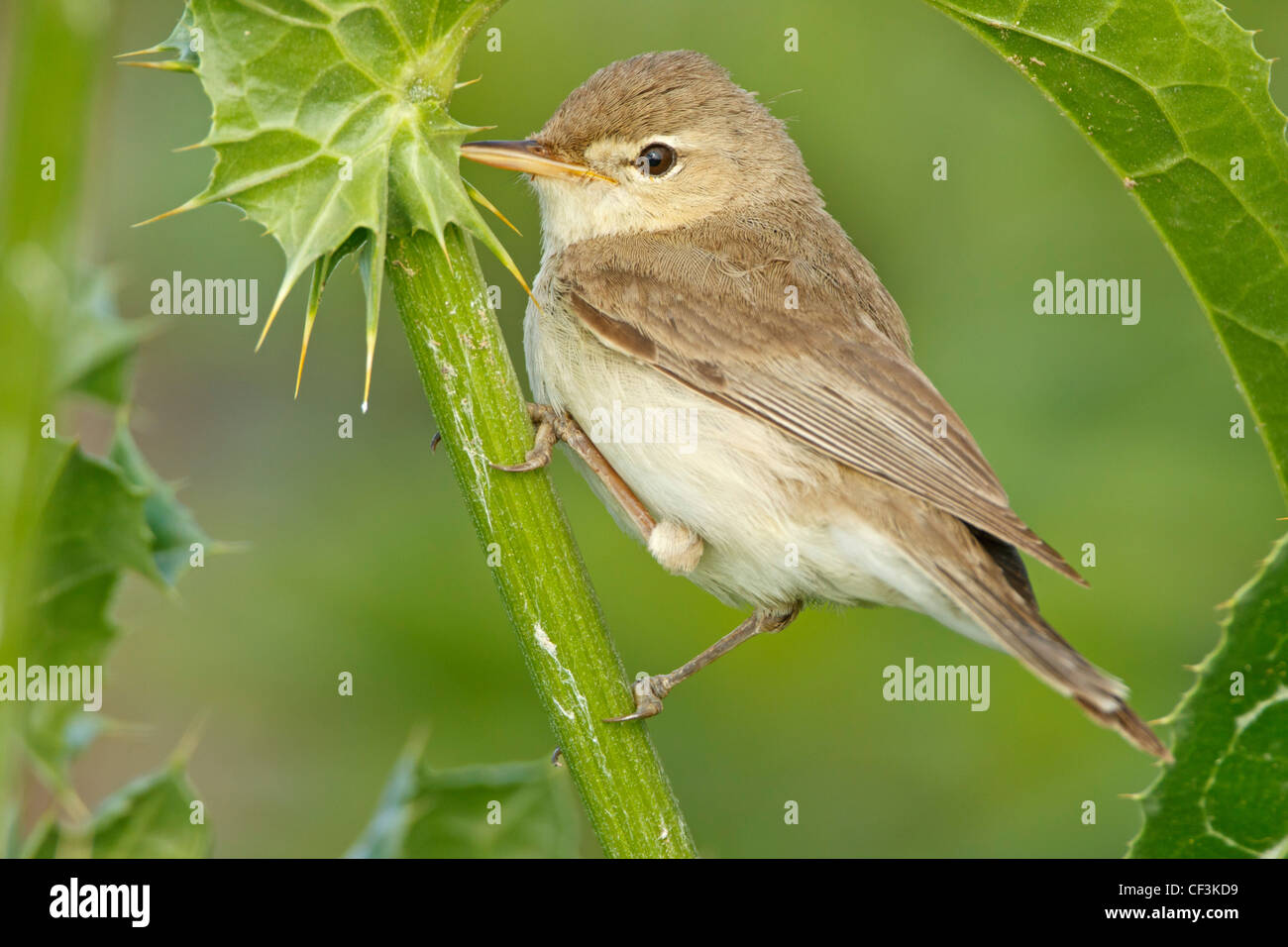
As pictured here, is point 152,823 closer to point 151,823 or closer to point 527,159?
point 151,823

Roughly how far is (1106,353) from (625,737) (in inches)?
118

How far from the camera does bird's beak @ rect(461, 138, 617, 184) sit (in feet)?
11.5

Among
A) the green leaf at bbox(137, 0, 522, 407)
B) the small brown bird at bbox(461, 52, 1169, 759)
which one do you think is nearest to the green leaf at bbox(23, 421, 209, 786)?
the green leaf at bbox(137, 0, 522, 407)

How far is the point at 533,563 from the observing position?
88.1 inches

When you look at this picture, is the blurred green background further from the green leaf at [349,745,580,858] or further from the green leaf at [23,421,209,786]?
the green leaf at [23,421,209,786]

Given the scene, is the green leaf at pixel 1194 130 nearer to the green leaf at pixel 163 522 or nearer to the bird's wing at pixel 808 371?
the bird's wing at pixel 808 371

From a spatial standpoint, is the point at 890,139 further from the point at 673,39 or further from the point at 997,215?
the point at 673,39

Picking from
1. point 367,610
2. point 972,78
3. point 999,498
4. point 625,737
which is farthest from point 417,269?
point 972,78

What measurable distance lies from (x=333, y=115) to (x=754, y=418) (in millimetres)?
1713

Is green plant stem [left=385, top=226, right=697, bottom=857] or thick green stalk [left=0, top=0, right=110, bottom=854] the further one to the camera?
green plant stem [left=385, top=226, right=697, bottom=857]

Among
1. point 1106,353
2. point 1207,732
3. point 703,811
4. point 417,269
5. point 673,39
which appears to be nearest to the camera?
point 1207,732

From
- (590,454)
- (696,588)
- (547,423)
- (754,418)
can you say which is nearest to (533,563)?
(547,423)

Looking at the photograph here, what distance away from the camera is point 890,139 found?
5.00m

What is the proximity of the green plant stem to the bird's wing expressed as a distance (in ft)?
4.30
